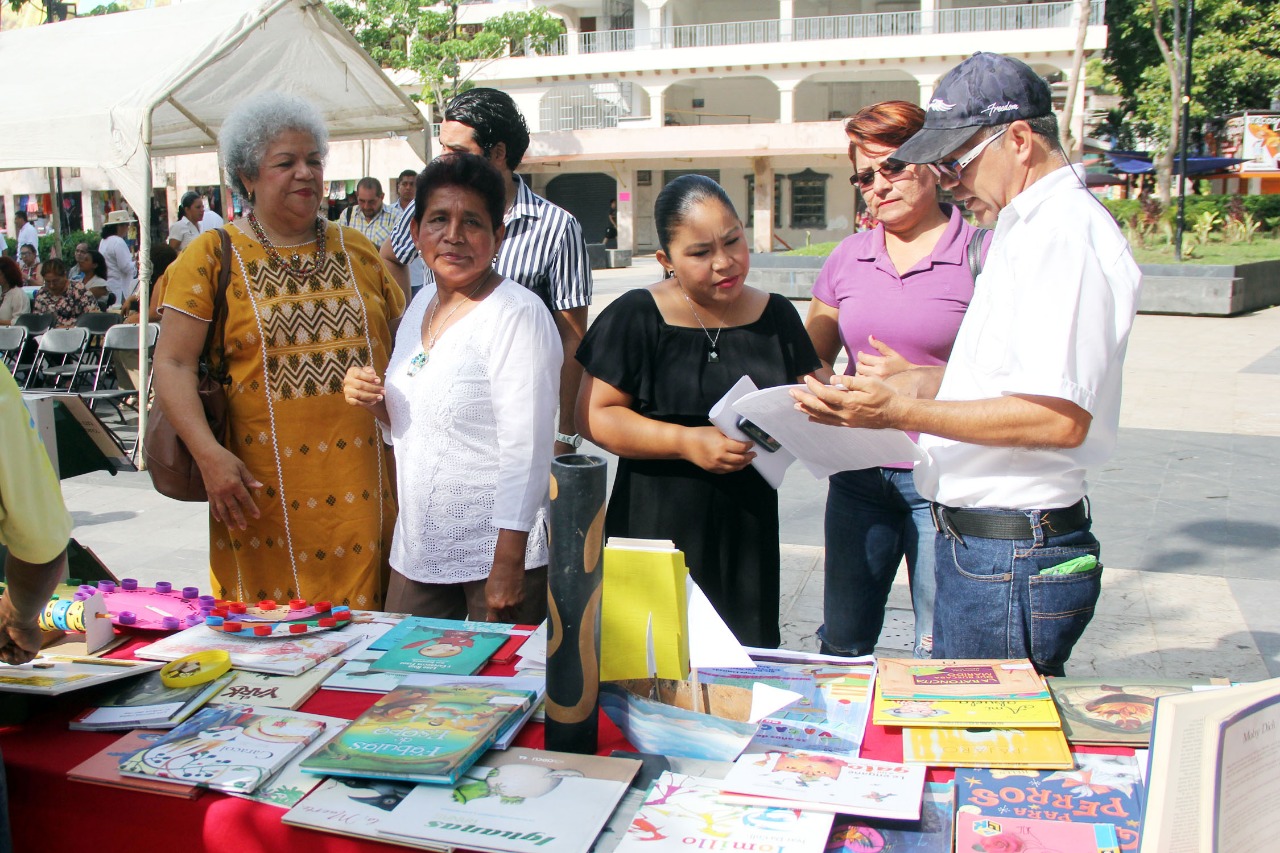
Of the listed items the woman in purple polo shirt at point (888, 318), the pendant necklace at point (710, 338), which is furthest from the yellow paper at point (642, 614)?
the woman in purple polo shirt at point (888, 318)

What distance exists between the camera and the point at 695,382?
2.53 metres

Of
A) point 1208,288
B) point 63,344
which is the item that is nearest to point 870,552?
point 63,344

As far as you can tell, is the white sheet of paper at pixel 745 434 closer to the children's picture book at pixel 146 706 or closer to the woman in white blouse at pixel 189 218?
the children's picture book at pixel 146 706

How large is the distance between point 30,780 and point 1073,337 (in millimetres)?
1848

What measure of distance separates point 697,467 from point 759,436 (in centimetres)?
27

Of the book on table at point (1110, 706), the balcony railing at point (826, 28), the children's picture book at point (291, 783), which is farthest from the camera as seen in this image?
the balcony railing at point (826, 28)

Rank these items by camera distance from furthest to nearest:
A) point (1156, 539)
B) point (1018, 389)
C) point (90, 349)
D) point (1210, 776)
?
point (90, 349) → point (1156, 539) → point (1018, 389) → point (1210, 776)

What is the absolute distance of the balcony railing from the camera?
32562mm

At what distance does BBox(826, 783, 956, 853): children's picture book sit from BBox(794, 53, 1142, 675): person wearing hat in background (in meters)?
0.66

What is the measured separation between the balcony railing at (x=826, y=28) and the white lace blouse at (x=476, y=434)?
110ft

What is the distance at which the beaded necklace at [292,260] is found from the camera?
278cm

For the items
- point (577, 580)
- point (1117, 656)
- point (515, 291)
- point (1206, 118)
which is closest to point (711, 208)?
point (515, 291)

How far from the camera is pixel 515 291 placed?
2.49 meters

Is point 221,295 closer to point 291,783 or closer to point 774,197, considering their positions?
point 291,783
